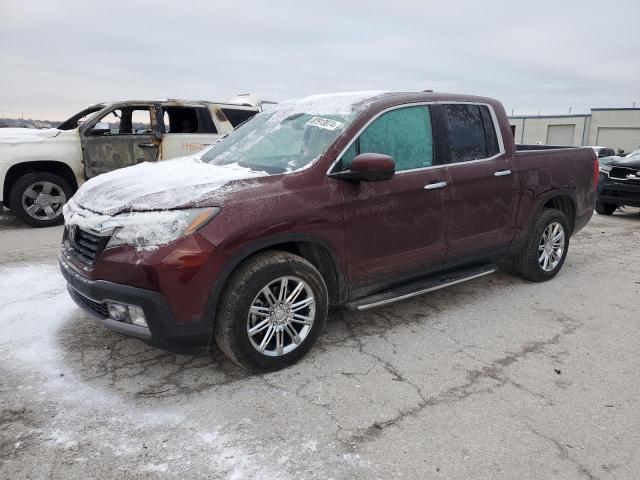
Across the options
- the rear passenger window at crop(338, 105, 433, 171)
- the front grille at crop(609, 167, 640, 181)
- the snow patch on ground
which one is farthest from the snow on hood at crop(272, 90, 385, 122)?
the front grille at crop(609, 167, 640, 181)

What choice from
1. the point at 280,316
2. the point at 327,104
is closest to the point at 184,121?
the point at 327,104

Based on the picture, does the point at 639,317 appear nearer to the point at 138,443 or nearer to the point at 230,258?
the point at 230,258

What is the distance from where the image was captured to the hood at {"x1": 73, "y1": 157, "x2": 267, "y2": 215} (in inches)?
111

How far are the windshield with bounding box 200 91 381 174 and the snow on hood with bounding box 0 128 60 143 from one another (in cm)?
477

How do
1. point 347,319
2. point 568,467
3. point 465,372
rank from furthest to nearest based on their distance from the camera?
point 347,319
point 465,372
point 568,467

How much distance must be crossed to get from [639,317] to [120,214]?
4249 mm

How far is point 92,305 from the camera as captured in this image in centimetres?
294

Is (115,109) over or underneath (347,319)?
over

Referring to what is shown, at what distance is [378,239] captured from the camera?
137 inches

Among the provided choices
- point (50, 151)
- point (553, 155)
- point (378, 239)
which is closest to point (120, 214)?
point (378, 239)

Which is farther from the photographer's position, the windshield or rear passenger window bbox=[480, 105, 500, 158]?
rear passenger window bbox=[480, 105, 500, 158]

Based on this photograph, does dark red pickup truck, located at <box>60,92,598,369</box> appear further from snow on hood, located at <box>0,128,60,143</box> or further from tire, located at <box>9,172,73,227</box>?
snow on hood, located at <box>0,128,60,143</box>

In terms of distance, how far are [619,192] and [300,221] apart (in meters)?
8.87

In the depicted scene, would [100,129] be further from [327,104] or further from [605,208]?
[605,208]
